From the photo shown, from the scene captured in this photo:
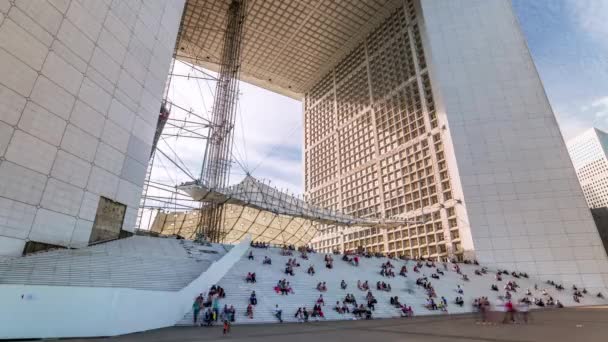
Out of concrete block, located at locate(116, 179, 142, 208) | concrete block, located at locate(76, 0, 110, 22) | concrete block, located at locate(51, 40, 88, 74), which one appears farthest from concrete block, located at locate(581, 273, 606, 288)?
concrete block, located at locate(76, 0, 110, 22)

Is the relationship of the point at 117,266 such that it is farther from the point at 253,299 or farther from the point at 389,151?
the point at 389,151

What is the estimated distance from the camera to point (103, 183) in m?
17.9

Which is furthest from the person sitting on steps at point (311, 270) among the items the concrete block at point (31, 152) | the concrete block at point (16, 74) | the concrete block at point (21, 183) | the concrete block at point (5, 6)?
the concrete block at point (5, 6)

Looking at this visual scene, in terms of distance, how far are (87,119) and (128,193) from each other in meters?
4.88

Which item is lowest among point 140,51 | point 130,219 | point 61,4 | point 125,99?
point 130,219

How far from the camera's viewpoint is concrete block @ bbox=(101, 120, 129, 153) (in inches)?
711

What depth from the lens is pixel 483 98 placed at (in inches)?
1287

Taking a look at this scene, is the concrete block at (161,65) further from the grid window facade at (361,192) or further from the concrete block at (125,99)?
the grid window facade at (361,192)

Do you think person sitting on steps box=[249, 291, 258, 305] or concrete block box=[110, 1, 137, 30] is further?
concrete block box=[110, 1, 137, 30]

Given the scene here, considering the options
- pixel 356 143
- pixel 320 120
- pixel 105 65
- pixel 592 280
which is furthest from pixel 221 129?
pixel 592 280

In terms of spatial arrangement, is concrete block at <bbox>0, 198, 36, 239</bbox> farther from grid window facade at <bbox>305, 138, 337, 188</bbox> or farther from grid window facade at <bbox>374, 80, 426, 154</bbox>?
grid window facade at <bbox>305, 138, 337, 188</bbox>

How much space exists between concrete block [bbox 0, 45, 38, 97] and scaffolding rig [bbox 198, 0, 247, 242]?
12.8 metres

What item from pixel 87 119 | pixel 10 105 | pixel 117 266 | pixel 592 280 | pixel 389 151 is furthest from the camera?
pixel 389 151

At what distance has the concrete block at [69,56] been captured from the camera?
51.5 ft
